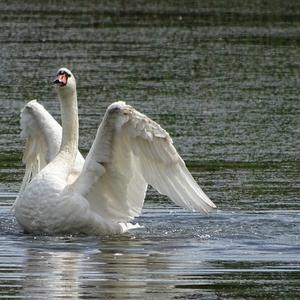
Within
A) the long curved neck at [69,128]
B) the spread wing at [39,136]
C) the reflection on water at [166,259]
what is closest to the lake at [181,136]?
the reflection on water at [166,259]

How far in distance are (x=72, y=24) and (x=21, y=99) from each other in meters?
14.4

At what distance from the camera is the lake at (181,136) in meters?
10.4

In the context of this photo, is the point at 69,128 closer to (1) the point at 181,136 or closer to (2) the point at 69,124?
(2) the point at 69,124

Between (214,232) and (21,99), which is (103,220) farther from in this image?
(21,99)

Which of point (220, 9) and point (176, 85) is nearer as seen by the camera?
point (176, 85)

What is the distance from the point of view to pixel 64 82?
13.7 metres

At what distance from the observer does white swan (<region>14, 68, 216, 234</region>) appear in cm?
1276

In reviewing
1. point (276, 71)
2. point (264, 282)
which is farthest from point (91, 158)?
point (276, 71)

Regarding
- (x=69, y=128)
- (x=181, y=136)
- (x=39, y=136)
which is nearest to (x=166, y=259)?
(x=69, y=128)

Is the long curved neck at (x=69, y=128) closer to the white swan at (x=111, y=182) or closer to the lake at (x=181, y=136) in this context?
the white swan at (x=111, y=182)

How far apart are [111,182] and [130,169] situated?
25 centimetres

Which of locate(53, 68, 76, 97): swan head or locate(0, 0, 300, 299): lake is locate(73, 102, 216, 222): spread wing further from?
locate(53, 68, 76, 97): swan head

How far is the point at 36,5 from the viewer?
4250 cm

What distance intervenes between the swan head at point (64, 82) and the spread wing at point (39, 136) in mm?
493
